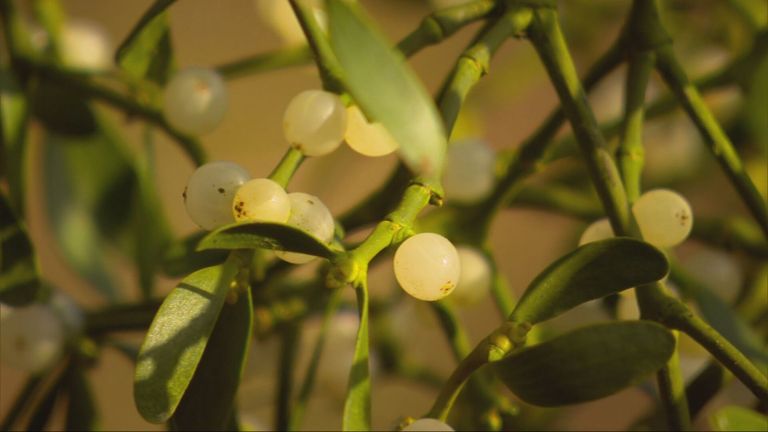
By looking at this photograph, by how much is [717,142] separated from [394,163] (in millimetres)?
692

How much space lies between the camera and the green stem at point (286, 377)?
0.45 metres

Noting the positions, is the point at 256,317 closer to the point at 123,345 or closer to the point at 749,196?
the point at 123,345

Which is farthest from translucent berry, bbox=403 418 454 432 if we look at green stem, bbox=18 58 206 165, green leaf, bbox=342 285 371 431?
green stem, bbox=18 58 206 165

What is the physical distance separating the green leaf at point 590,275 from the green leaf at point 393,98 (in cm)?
8

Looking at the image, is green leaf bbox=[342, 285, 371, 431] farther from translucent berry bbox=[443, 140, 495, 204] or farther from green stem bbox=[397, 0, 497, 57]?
translucent berry bbox=[443, 140, 495, 204]

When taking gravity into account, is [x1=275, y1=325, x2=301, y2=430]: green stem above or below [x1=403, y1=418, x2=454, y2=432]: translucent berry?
below

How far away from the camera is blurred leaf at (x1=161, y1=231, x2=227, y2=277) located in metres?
0.33

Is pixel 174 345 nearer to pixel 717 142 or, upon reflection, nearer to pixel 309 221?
pixel 309 221

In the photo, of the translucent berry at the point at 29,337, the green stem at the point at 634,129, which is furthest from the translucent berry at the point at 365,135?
the translucent berry at the point at 29,337

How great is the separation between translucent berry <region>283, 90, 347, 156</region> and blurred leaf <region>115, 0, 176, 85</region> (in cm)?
10

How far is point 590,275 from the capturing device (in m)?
0.30

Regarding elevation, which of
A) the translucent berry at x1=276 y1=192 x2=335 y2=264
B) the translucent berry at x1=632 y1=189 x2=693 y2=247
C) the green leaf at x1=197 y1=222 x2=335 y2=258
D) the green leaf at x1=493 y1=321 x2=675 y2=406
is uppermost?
the translucent berry at x1=632 y1=189 x2=693 y2=247

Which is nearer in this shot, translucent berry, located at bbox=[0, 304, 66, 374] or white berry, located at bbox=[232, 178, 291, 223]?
white berry, located at bbox=[232, 178, 291, 223]

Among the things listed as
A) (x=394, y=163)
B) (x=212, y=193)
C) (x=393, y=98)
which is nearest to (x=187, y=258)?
(x=212, y=193)
